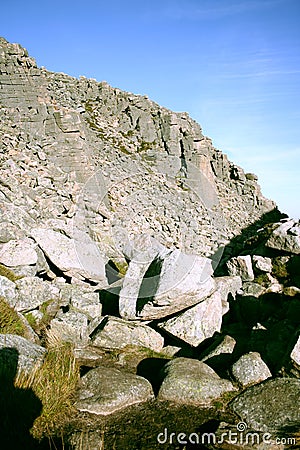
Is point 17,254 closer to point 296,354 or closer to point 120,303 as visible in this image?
point 120,303

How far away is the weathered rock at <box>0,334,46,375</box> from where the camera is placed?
8672 millimetres

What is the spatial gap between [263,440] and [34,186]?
1469 centimetres

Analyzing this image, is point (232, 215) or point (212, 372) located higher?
point (232, 215)

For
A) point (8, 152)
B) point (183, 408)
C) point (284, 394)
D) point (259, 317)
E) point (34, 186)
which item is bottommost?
point (183, 408)

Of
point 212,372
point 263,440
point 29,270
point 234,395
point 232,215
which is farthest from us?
point 232,215

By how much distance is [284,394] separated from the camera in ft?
27.7

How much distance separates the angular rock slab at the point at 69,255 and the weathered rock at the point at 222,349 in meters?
5.77

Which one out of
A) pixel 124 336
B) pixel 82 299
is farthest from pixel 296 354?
pixel 82 299

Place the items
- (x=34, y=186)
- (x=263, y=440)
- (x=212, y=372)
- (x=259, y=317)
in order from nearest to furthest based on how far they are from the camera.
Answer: (x=263, y=440) → (x=212, y=372) → (x=259, y=317) → (x=34, y=186)

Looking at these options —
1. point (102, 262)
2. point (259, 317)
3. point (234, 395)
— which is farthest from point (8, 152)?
point (234, 395)

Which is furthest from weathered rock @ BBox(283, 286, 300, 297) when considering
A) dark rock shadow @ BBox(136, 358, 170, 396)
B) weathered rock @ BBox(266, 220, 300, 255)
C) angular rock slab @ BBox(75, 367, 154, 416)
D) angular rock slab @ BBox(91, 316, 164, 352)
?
angular rock slab @ BBox(75, 367, 154, 416)

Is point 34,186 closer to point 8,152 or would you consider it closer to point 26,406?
point 8,152

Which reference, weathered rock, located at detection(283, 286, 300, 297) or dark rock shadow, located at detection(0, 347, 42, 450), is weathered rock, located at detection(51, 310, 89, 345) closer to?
dark rock shadow, located at detection(0, 347, 42, 450)

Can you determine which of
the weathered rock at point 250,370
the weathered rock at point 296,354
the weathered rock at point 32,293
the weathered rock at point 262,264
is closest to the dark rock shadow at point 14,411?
the weathered rock at point 32,293
